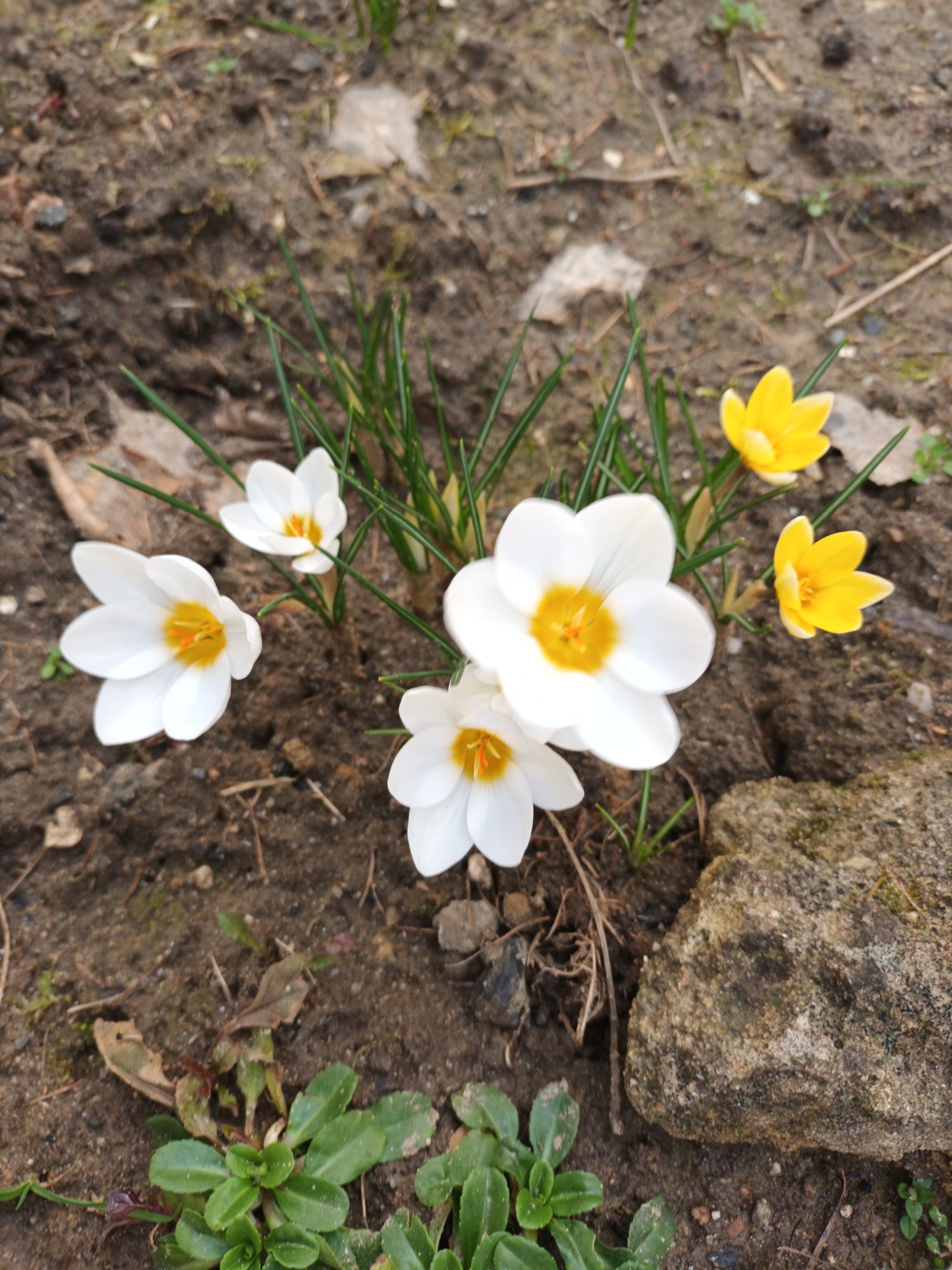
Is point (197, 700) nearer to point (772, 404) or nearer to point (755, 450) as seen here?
point (755, 450)

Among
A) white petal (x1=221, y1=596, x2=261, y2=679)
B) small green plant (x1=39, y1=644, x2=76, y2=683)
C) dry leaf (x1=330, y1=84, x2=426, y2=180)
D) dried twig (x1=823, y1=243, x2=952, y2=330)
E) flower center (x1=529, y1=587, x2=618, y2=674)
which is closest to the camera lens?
flower center (x1=529, y1=587, x2=618, y2=674)

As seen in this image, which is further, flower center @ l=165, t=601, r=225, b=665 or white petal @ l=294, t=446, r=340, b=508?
white petal @ l=294, t=446, r=340, b=508

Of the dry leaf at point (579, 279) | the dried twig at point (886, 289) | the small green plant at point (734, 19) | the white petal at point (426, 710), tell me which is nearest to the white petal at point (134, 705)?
the white petal at point (426, 710)

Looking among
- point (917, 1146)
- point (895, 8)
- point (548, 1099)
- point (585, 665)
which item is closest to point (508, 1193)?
point (548, 1099)

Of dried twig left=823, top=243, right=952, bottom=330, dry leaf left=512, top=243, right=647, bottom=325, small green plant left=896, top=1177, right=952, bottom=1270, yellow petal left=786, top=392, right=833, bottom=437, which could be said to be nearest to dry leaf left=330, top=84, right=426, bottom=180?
dry leaf left=512, top=243, right=647, bottom=325

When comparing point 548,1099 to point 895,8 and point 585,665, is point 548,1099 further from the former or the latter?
point 895,8

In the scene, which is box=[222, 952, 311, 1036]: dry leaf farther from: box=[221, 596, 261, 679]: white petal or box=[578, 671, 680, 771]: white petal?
box=[578, 671, 680, 771]: white petal
